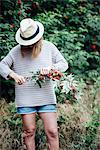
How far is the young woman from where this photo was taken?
411cm

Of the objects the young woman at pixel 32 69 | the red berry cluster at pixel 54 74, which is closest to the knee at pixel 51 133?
the young woman at pixel 32 69

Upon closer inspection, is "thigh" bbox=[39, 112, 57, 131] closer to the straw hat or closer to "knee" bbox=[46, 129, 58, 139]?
"knee" bbox=[46, 129, 58, 139]

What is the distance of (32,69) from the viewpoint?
4121 mm

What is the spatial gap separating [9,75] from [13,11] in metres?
2.31

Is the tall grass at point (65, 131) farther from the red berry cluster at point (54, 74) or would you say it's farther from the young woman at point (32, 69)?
the red berry cluster at point (54, 74)

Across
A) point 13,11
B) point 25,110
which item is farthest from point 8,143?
point 13,11

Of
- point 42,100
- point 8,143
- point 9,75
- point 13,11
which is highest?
point 13,11

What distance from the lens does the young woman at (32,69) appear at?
13.5 ft

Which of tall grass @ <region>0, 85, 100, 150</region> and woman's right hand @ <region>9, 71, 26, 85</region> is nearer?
woman's right hand @ <region>9, 71, 26, 85</region>

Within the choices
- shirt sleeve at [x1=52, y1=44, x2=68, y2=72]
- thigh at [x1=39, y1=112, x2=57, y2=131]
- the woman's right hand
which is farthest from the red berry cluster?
thigh at [x1=39, y1=112, x2=57, y2=131]

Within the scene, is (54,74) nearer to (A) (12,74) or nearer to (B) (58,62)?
(B) (58,62)

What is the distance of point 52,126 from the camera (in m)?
4.17

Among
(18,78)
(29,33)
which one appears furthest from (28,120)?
(29,33)

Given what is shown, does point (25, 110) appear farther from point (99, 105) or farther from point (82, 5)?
point (82, 5)
